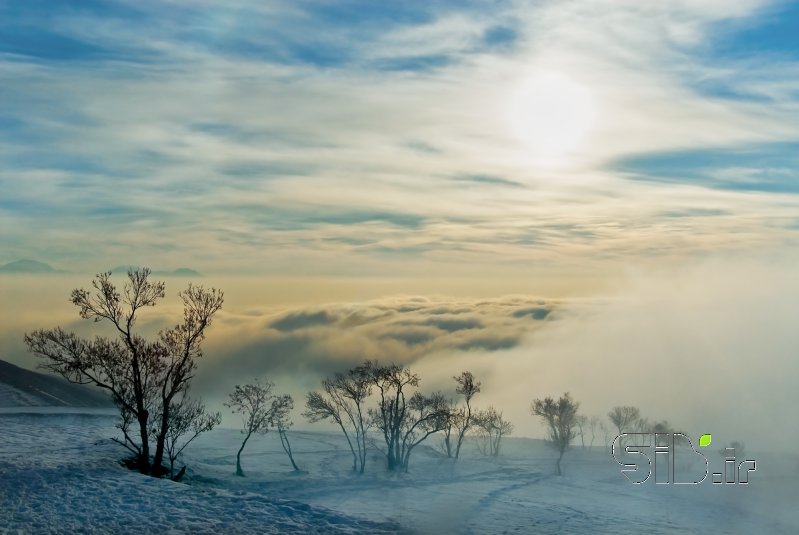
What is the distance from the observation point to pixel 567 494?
82062 millimetres

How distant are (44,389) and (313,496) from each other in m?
83.9

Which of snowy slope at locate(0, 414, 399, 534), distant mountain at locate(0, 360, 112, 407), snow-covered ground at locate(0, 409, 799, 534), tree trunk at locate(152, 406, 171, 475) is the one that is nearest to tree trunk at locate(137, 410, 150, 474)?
→ tree trunk at locate(152, 406, 171, 475)

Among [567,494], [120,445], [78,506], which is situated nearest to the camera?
[78,506]

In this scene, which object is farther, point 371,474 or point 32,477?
point 371,474

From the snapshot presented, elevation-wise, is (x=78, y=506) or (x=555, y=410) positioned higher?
(x=555, y=410)

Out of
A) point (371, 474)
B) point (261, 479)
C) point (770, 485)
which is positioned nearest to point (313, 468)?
point (371, 474)

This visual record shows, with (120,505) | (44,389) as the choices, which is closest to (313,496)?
(120,505)

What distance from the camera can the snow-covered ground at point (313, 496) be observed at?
4603cm

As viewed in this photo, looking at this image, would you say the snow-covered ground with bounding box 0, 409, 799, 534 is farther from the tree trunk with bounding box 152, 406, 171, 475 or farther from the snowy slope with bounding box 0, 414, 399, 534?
the tree trunk with bounding box 152, 406, 171, 475

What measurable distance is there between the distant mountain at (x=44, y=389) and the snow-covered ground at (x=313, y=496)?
20055 mm

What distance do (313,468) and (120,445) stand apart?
31.6m

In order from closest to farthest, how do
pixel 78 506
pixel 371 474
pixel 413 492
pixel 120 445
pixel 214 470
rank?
pixel 78 506 → pixel 120 445 → pixel 413 492 → pixel 214 470 → pixel 371 474

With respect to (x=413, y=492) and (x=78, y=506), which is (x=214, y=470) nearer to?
(x=413, y=492)

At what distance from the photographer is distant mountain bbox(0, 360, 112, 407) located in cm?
10867
